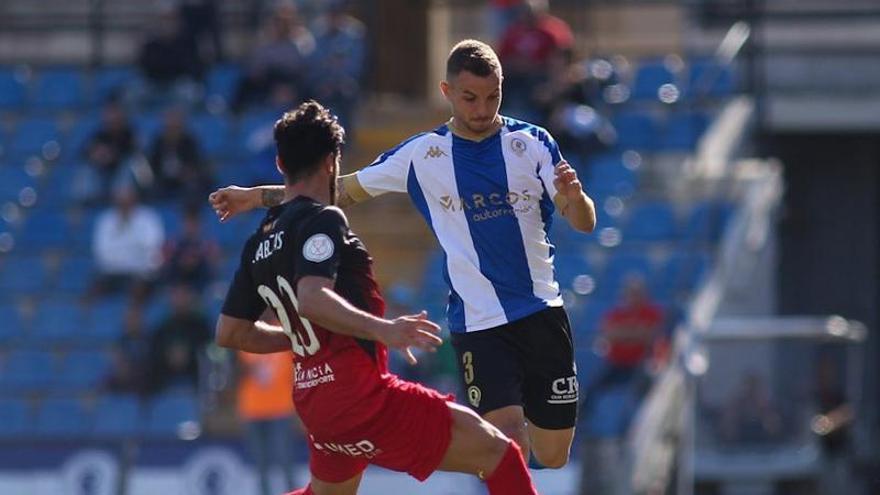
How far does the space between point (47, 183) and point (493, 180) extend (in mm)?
11202

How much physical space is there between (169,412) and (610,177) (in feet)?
13.3

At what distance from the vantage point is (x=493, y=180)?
8047 mm

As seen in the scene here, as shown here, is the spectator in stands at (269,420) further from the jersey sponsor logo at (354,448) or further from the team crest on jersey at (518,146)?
the jersey sponsor logo at (354,448)

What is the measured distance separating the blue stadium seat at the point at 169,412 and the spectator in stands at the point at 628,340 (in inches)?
125

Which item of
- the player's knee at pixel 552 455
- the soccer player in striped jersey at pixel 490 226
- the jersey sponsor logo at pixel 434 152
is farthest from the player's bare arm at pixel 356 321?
the player's knee at pixel 552 455

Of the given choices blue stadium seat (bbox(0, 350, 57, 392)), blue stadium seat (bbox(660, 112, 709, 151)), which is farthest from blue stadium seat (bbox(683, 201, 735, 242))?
blue stadium seat (bbox(0, 350, 57, 392))

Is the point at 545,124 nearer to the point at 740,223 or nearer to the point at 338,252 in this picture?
the point at 740,223

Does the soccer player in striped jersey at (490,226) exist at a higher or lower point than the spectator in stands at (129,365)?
higher

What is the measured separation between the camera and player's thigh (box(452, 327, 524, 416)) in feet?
26.8

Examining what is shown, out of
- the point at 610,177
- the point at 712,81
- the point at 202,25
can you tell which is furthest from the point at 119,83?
the point at 712,81

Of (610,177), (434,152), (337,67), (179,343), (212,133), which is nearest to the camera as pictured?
(434,152)

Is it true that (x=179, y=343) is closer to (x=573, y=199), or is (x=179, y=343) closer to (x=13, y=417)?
(x=13, y=417)

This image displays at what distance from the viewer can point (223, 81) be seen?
19406mm

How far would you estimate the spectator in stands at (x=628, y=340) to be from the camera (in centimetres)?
1462
